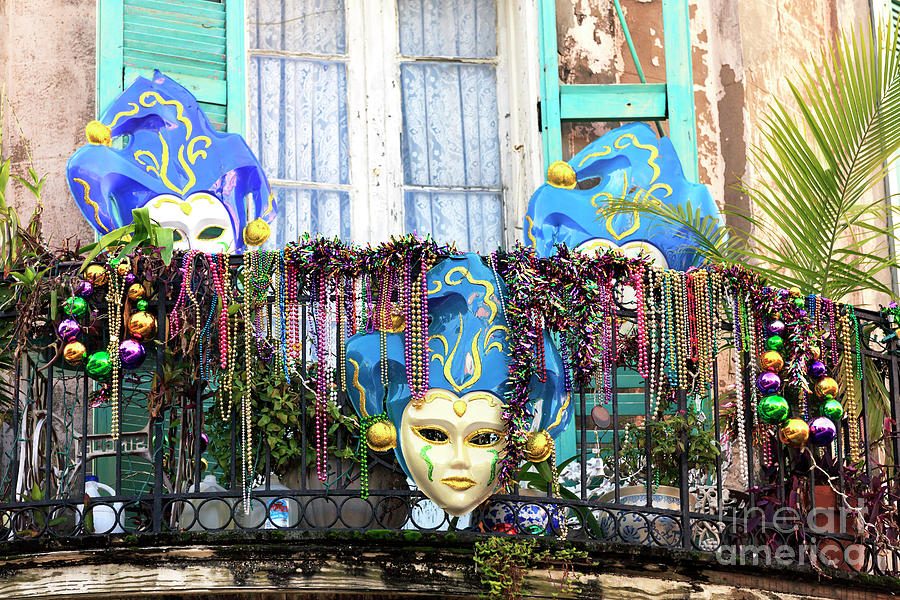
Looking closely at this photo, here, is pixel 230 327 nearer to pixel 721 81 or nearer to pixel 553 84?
pixel 553 84

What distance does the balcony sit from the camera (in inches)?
243

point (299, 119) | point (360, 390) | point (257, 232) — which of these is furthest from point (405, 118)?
point (360, 390)

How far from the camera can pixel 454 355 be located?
21.3 feet

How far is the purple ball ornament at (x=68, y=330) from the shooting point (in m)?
6.35

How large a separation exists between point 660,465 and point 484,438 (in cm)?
80

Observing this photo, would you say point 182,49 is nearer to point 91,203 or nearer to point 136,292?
point 91,203

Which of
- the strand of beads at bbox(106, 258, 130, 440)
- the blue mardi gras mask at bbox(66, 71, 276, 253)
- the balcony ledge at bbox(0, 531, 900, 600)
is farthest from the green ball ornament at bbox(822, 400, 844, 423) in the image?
the strand of beads at bbox(106, 258, 130, 440)

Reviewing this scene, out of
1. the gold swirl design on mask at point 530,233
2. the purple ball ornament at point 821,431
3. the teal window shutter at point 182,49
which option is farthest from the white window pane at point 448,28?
the purple ball ornament at point 821,431

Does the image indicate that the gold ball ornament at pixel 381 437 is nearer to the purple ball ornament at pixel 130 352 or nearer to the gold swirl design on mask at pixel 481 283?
the gold swirl design on mask at pixel 481 283

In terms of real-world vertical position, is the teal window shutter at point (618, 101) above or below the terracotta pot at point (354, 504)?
above

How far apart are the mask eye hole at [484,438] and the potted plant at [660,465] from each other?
546 millimetres

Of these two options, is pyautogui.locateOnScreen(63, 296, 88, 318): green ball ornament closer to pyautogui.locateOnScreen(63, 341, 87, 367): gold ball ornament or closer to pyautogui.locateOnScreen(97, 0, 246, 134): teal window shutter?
pyautogui.locateOnScreen(63, 341, 87, 367): gold ball ornament

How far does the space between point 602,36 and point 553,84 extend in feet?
1.81

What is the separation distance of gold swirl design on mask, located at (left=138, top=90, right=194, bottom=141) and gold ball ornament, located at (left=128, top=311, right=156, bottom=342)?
3.87 feet
